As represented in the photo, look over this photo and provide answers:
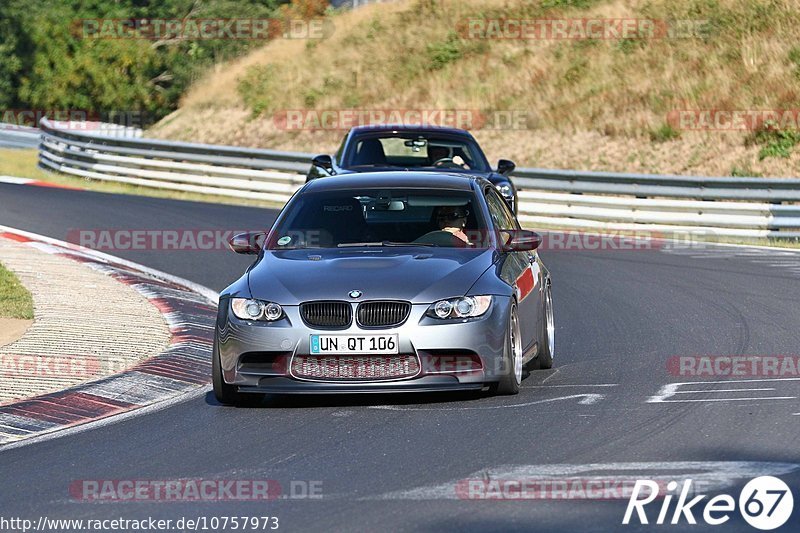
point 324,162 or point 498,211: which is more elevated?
point 498,211

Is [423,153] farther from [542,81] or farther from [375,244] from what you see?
[542,81]

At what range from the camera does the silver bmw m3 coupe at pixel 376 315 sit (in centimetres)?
895

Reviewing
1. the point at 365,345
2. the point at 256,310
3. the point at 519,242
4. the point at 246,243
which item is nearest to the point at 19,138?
the point at 246,243

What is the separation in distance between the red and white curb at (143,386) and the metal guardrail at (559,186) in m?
10.1

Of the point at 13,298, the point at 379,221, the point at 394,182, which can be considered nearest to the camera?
the point at 379,221

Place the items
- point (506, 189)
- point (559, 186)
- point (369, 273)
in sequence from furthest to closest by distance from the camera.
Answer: point (559, 186)
point (506, 189)
point (369, 273)

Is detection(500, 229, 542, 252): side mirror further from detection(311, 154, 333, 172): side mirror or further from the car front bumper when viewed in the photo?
detection(311, 154, 333, 172): side mirror

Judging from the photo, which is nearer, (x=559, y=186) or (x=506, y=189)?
(x=506, y=189)

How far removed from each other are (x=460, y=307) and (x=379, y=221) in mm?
1709

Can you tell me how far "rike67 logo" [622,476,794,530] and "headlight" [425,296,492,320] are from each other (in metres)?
2.54

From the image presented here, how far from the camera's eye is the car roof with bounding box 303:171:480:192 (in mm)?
10680

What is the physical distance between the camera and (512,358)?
927 cm

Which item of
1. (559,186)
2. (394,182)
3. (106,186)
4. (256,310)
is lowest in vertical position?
(106,186)

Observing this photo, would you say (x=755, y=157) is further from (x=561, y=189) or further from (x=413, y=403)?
(x=413, y=403)
